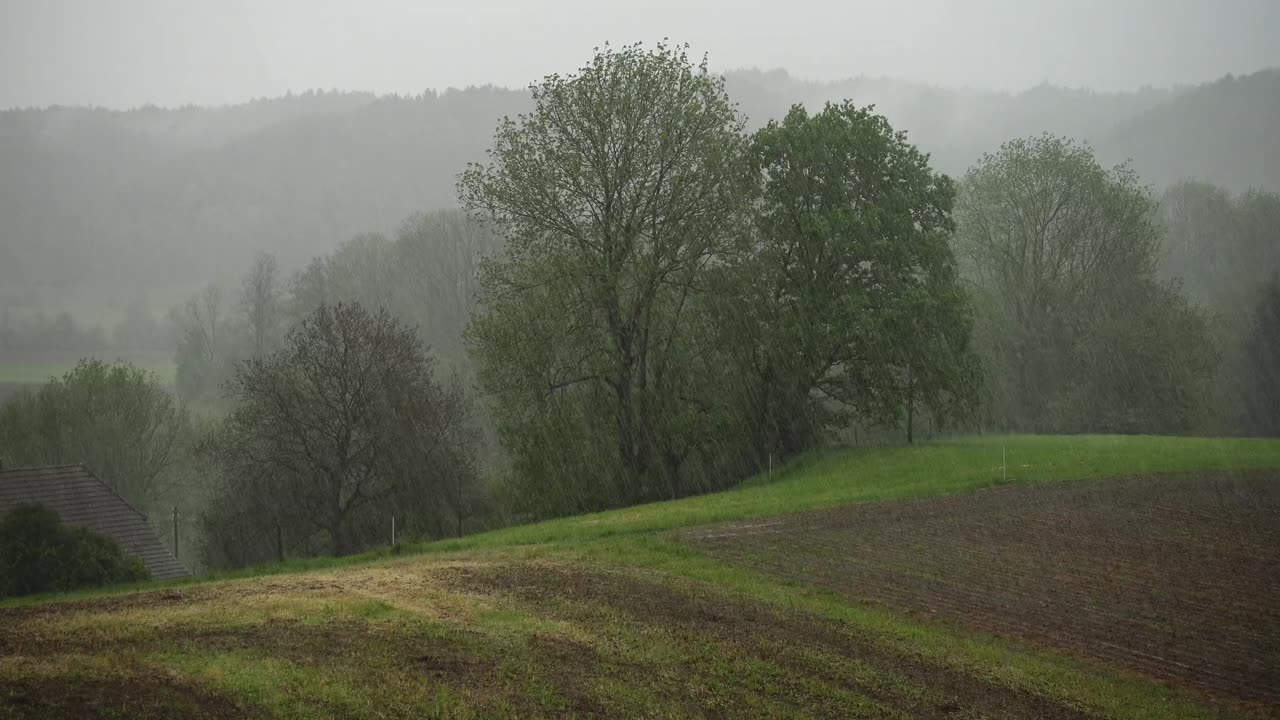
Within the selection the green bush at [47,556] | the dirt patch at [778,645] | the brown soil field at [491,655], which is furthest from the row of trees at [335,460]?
the brown soil field at [491,655]

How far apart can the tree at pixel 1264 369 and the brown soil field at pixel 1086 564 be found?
1391 inches

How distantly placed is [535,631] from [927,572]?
8.97m

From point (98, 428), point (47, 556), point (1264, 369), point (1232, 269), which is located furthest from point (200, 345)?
point (1232, 269)

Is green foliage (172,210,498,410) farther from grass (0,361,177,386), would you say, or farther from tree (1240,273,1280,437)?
tree (1240,273,1280,437)

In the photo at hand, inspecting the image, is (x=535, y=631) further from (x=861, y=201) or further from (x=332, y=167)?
(x=332, y=167)

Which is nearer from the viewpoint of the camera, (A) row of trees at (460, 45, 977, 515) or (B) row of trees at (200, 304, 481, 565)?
(A) row of trees at (460, 45, 977, 515)

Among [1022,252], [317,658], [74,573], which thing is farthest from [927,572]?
[1022,252]

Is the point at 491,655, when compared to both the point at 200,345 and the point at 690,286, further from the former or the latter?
the point at 200,345

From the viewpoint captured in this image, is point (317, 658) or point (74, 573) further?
point (74, 573)

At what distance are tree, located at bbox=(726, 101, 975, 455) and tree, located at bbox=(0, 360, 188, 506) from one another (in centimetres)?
4016

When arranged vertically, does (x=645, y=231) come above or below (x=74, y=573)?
above

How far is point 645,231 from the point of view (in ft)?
124

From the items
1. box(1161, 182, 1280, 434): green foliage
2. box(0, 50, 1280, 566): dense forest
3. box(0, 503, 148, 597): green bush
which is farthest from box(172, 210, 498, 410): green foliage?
box(0, 503, 148, 597): green bush

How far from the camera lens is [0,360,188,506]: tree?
56250 mm
